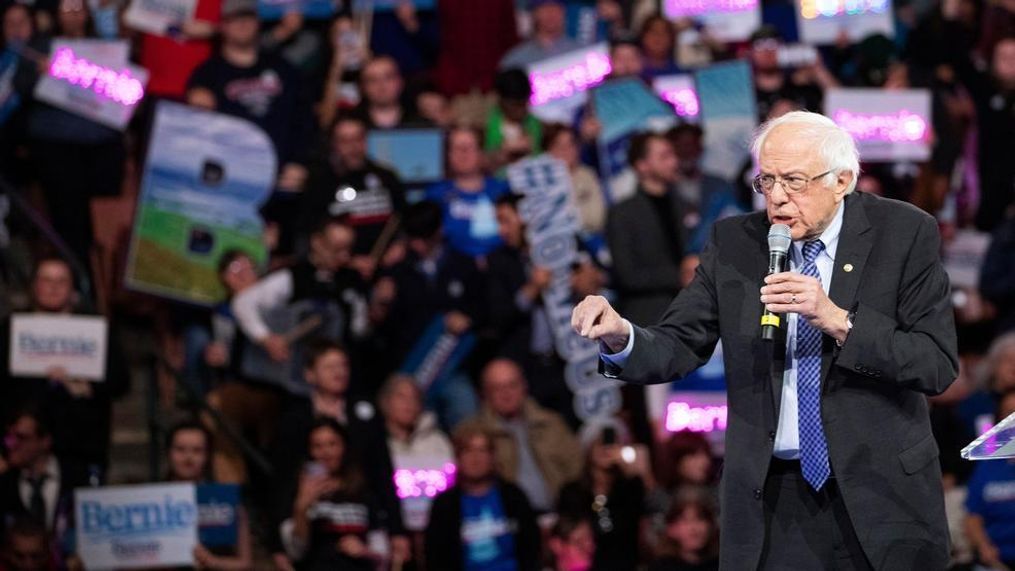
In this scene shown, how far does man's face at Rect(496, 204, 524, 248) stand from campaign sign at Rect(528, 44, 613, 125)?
1384 mm

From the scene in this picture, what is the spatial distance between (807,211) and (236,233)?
6.07 meters

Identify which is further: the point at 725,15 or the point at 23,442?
the point at 725,15

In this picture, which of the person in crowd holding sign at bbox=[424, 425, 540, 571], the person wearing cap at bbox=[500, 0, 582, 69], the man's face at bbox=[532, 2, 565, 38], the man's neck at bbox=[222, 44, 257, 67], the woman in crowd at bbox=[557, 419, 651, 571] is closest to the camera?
the person in crowd holding sign at bbox=[424, 425, 540, 571]

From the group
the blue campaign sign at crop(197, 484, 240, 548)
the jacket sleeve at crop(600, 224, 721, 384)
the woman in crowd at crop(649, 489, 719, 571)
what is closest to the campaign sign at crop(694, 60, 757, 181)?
the woman in crowd at crop(649, 489, 719, 571)

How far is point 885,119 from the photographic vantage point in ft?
34.9

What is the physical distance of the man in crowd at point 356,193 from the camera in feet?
32.6

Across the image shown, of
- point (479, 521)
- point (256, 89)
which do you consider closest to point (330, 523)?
point (479, 521)

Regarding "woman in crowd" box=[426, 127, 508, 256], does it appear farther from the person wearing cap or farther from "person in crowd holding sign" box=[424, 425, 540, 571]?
"person in crowd holding sign" box=[424, 425, 540, 571]

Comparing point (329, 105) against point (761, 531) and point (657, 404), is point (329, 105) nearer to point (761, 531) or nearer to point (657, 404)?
point (657, 404)

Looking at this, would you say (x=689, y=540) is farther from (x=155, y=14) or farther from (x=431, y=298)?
(x=155, y=14)

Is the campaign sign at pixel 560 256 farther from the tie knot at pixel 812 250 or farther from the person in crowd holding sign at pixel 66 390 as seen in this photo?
the tie knot at pixel 812 250

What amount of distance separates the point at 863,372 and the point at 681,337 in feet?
1.62

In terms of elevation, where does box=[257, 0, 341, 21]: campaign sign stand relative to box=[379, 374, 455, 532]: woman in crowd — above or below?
above

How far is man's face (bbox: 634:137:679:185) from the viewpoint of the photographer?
388 inches
